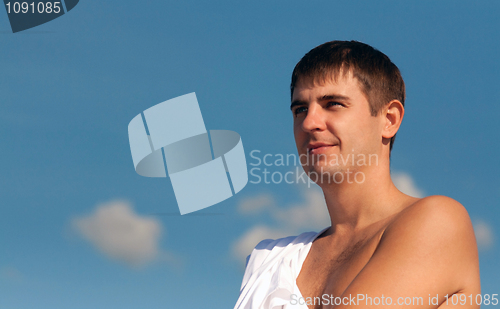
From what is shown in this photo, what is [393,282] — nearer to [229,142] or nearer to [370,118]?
[370,118]

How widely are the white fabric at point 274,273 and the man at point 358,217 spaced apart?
0.04ft

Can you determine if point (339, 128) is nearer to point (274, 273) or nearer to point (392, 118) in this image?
point (392, 118)

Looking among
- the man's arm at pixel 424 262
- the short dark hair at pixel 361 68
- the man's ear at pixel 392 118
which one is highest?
the short dark hair at pixel 361 68

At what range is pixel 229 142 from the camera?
9938 millimetres

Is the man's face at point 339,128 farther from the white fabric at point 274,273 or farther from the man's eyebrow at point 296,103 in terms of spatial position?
the white fabric at point 274,273

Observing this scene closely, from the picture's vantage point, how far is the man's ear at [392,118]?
3770 millimetres

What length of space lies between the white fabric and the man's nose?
49.5 inches

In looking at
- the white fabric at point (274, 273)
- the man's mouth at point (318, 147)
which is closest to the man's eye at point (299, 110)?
the man's mouth at point (318, 147)

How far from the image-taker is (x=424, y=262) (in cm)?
270

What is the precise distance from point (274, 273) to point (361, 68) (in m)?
2.02

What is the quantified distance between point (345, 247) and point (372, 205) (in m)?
0.43

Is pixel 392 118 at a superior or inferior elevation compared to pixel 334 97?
inferior

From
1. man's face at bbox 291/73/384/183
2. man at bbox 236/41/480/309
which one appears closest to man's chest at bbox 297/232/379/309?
man at bbox 236/41/480/309

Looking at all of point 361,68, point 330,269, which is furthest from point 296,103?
point 330,269
